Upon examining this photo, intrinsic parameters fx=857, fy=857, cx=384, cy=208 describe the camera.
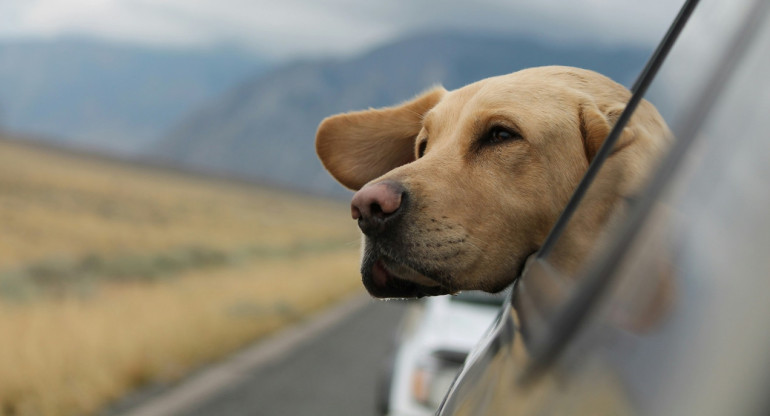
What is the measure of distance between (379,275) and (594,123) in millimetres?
462

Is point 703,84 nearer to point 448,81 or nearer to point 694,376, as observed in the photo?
point 694,376

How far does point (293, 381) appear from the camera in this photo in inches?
372

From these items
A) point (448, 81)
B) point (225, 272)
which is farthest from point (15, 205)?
point (448, 81)

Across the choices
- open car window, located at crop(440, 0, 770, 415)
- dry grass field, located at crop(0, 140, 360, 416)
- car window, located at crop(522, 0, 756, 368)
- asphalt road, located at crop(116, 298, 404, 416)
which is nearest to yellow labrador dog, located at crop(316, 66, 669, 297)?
car window, located at crop(522, 0, 756, 368)

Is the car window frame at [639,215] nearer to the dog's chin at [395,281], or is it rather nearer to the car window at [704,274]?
the car window at [704,274]

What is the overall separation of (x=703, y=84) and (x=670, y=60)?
45cm

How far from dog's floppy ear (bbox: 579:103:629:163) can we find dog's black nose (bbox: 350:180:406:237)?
365 mm

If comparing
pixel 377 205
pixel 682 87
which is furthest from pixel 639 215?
pixel 377 205

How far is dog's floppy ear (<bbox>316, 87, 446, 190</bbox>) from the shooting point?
70.3 inches

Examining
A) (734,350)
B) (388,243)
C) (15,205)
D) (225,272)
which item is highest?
(734,350)

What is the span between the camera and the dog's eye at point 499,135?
60.6 inches

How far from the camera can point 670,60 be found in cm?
117

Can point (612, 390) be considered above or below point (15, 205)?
above

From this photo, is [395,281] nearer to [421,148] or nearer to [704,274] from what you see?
[421,148]
